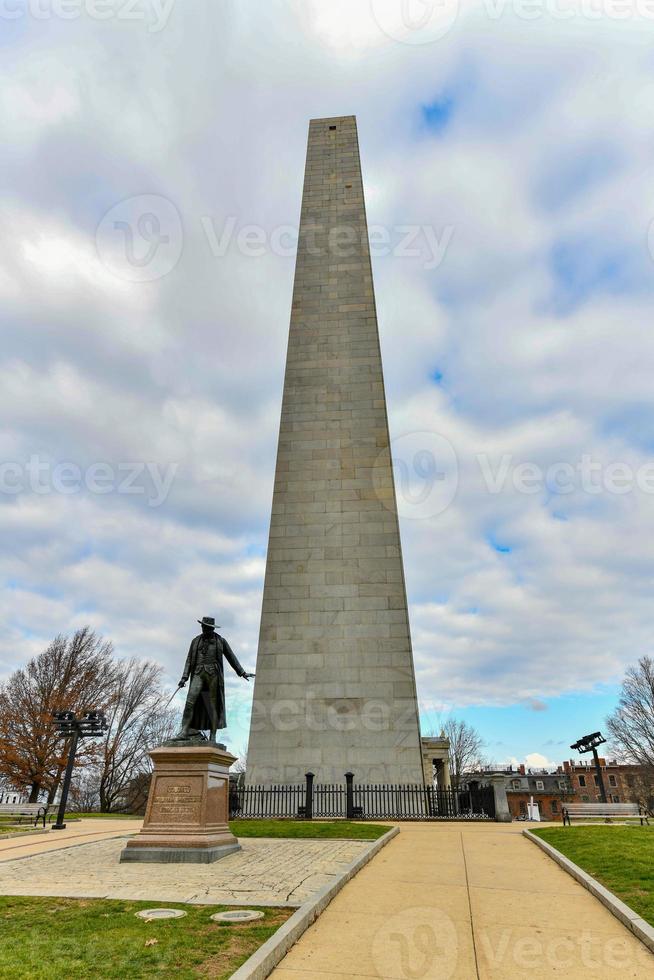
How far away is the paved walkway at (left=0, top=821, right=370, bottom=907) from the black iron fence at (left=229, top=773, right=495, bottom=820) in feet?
26.0

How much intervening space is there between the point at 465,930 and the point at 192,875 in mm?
4570

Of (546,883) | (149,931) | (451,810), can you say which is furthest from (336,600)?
(149,931)

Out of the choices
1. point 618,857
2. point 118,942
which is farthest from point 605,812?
point 118,942

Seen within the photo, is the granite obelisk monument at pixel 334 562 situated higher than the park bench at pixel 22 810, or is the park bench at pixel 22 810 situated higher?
the granite obelisk monument at pixel 334 562

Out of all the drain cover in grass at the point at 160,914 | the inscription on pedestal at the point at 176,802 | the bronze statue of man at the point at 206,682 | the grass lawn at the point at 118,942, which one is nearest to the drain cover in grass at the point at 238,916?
the grass lawn at the point at 118,942

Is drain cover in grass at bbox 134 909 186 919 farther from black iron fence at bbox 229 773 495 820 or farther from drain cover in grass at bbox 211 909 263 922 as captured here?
black iron fence at bbox 229 773 495 820

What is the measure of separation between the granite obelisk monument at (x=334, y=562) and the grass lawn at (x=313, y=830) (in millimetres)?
5358

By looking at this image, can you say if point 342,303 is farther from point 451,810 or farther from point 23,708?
point 23,708

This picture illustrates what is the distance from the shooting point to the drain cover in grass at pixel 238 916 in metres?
6.26

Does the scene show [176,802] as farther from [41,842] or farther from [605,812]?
[605,812]

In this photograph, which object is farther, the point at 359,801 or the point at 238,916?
the point at 359,801

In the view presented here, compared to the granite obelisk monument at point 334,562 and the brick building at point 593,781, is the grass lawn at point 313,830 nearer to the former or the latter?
the granite obelisk monument at point 334,562

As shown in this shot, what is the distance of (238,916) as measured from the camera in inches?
251

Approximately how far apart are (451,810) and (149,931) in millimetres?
16398
